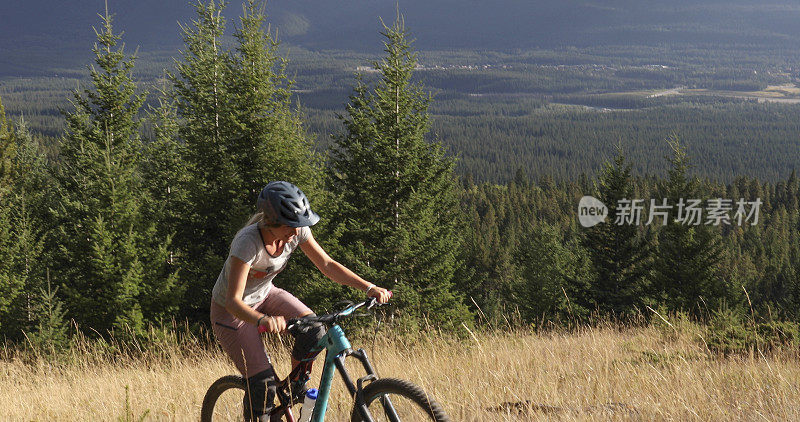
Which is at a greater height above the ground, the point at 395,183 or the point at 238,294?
the point at 238,294

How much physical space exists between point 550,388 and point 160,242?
21115 millimetres

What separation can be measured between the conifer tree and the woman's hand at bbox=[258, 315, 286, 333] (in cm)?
3515

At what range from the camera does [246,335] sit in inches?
174

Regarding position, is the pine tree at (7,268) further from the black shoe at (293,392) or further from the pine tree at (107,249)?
the black shoe at (293,392)

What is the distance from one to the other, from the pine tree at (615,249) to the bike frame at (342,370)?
3487 centimetres

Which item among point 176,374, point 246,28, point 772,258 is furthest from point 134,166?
point 772,258

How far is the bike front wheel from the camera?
3680mm

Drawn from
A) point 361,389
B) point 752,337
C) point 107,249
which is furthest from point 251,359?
point 107,249

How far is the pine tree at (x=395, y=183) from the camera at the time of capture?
2483 centimetres

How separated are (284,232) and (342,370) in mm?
965

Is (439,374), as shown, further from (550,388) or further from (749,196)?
(749,196)

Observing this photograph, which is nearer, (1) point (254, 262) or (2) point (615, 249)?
(1) point (254, 262)

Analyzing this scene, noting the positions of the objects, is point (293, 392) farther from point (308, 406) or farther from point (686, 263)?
point (686, 263)

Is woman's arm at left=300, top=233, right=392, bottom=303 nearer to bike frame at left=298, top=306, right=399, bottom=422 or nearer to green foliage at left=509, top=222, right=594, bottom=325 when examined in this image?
bike frame at left=298, top=306, right=399, bottom=422
